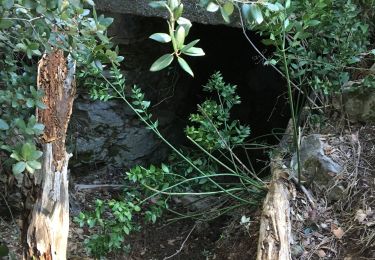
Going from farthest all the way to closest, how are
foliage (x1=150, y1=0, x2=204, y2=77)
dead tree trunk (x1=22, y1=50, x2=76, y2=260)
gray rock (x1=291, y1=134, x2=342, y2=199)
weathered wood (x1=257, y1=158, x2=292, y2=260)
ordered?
gray rock (x1=291, y1=134, x2=342, y2=199)
weathered wood (x1=257, y1=158, x2=292, y2=260)
dead tree trunk (x1=22, y1=50, x2=76, y2=260)
foliage (x1=150, y1=0, x2=204, y2=77)

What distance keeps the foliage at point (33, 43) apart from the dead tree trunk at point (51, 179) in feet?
0.36

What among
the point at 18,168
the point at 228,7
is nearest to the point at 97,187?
the point at 18,168

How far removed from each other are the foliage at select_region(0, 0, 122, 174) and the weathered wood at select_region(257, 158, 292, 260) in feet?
3.45

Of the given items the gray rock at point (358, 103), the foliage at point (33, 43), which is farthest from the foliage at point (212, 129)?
the foliage at point (33, 43)

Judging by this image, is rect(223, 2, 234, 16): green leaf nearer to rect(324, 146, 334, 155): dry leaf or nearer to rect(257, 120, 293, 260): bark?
rect(257, 120, 293, 260): bark

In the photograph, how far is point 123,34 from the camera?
362 cm

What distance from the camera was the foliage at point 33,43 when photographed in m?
1.43

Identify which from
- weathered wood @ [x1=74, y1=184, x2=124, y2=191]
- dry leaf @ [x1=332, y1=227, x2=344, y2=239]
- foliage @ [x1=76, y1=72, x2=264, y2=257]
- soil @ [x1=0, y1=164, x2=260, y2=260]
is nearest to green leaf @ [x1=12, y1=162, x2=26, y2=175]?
foliage @ [x1=76, y1=72, x2=264, y2=257]

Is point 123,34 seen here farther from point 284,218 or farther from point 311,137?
point 284,218

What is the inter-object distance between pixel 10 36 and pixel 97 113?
194 centimetres

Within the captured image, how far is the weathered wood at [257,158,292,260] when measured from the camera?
206cm

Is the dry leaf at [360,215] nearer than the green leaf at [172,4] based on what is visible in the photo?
No

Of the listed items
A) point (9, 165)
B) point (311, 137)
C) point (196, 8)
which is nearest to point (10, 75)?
point (9, 165)

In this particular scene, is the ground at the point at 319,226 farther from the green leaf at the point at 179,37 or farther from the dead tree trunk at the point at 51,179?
the green leaf at the point at 179,37
